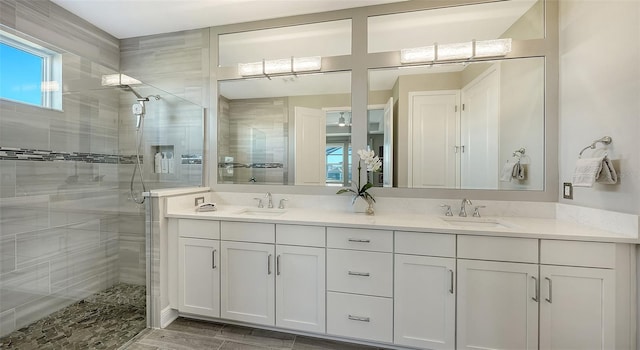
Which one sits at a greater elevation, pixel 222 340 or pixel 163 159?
pixel 163 159

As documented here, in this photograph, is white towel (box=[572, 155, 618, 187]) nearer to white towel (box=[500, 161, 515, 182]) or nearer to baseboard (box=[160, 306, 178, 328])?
white towel (box=[500, 161, 515, 182])

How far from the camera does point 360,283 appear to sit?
1643mm

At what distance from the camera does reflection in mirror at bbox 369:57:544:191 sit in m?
1.95

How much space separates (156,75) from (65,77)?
77 cm

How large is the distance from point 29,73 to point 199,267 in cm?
188

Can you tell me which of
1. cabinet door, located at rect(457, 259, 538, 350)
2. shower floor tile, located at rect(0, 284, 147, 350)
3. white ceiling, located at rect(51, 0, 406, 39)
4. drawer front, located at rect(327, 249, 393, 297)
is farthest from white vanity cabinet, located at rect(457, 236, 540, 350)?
shower floor tile, located at rect(0, 284, 147, 350)

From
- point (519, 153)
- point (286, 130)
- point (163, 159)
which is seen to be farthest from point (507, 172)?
point (163, 159)

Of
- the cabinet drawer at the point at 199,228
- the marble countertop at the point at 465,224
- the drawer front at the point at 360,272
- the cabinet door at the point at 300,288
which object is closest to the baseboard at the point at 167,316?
the cabinet drawer at the point at 199,228

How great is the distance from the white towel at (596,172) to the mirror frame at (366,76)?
43 cm

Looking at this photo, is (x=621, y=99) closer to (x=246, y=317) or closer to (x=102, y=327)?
(x=246, y=317)

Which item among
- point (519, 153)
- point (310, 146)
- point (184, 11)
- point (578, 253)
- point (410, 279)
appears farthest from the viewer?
point (310, 146)

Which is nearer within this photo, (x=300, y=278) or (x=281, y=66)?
(x=300, y=278)

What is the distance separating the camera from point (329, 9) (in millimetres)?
2199

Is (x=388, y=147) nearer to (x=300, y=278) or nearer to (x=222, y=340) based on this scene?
(x=300, y=278)
